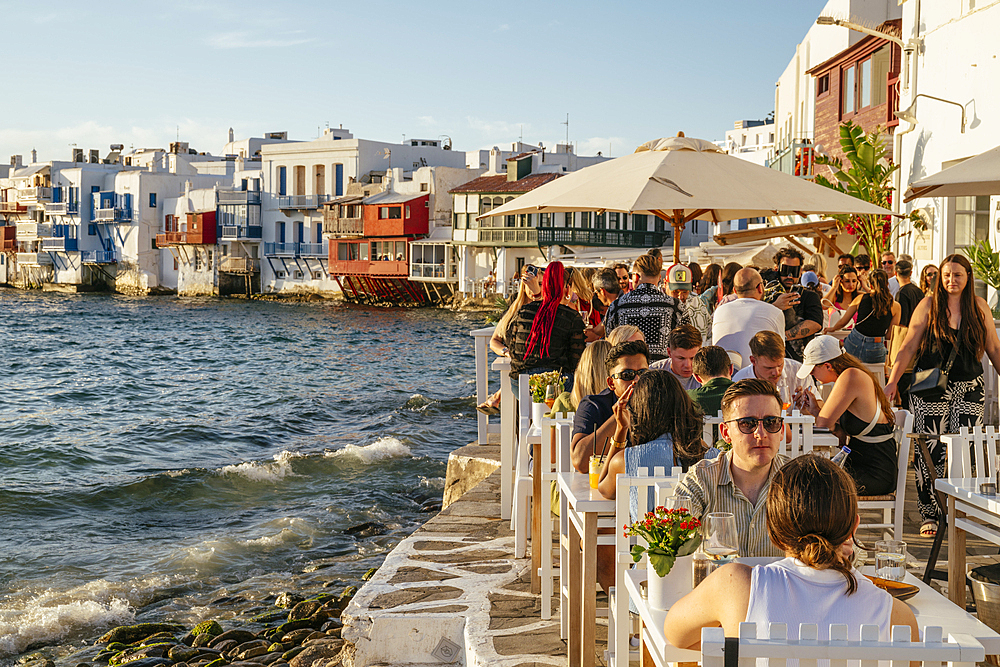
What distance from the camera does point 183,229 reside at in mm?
70000

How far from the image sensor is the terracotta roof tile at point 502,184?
50875 mm

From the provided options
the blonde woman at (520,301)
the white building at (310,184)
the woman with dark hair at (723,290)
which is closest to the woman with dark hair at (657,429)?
the blonde woman at (520,301)

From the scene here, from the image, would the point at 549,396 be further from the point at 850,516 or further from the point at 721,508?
the point at 850,516

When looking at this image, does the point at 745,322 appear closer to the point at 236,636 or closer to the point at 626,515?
the point at 626,515

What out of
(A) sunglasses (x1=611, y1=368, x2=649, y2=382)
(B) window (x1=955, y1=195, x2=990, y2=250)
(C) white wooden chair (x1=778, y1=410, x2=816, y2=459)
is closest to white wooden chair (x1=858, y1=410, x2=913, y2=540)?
A: (C) white wooden chair (x1=778, y1=410, x2=816, y2=459)

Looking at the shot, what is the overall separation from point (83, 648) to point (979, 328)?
6.66 m

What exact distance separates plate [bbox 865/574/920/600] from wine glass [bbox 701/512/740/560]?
16.9 inches

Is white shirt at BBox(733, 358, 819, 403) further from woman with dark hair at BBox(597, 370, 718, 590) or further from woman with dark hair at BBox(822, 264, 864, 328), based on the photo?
woman with dark hair at BBox(822, 264, 864, 328)

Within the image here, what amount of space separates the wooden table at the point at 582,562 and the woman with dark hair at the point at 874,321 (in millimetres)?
4304

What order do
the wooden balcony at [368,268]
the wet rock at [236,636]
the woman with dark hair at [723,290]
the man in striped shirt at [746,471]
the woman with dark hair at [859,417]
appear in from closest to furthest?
the man in striped shirt at [746,471] < the woman with dark hair at [859,417] < the wet rock at [236,636] < the woman with dark hair at [723,290] < the wooden balcony at [368,268]

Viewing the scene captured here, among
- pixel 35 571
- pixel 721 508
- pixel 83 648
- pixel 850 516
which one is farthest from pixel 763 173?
pixel 35 571

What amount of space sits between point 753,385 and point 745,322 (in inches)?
126

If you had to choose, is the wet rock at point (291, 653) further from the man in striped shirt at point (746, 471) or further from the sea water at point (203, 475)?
the man in striped shirt at point (746, 471)

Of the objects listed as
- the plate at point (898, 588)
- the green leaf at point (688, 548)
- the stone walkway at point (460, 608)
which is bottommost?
the stone walkway at point (460, 608)
